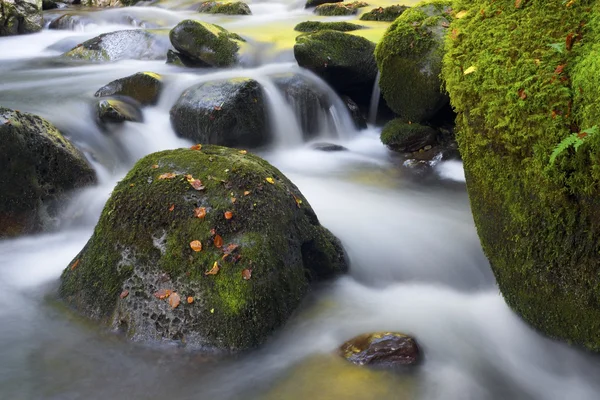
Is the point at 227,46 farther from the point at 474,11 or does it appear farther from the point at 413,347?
the point at 413,347

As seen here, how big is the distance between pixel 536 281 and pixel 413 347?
100cm

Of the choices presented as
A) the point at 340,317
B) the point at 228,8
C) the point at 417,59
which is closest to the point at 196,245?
the point at 340,317

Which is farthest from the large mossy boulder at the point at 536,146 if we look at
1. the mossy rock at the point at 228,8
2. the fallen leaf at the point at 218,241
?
the mossy rock at the point at 228,8

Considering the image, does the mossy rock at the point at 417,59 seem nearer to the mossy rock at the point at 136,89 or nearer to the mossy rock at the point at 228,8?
the mossy rock at the point at 136,89

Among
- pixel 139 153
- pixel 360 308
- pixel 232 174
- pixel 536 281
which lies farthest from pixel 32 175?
pixel 536 281

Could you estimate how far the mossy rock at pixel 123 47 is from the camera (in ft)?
43.2

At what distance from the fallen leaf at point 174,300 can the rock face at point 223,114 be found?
4.92m

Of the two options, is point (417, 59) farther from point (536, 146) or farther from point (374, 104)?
point (536, 146)

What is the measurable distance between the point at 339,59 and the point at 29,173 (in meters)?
5.96

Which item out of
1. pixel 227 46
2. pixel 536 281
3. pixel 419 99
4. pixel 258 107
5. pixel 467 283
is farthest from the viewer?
pixel 227 46

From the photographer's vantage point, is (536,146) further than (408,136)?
No

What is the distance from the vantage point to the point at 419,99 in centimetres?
804

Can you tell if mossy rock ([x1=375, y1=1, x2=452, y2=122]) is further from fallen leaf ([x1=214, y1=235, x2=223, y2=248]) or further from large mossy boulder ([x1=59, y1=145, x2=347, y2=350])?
fallen leaf ([x1=214, y1=235, x2=223, y2=248])

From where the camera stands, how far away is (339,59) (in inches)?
384
